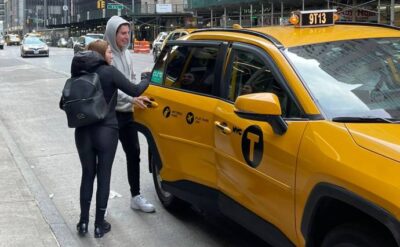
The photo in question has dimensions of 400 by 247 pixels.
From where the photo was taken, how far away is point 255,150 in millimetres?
3615

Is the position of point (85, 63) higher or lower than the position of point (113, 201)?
higher

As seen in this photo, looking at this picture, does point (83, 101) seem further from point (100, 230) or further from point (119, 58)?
point (100, 230)

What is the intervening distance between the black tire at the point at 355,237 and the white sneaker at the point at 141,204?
2.75 metres

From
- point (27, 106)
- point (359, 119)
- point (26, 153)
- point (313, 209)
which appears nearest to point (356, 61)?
point (359, 119)

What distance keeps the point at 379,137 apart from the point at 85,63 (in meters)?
2.59

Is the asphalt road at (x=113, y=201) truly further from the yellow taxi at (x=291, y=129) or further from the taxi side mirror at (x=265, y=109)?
the taxi side mirror at (x=265, y=109)

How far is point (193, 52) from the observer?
491 cm

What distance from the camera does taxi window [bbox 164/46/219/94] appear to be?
14.8 ft

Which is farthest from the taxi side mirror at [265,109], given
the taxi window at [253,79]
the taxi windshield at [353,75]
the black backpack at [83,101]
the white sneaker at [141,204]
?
the white sneaker at [141,204]

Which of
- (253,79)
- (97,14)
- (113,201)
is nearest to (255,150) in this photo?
(253,79)

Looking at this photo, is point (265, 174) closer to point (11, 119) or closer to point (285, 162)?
point (285, 162)

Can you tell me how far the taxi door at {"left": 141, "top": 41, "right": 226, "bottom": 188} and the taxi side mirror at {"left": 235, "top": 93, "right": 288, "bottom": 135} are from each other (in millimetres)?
870

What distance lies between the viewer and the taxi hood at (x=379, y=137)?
8.93 ft

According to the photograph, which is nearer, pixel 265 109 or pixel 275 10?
pixel 265 109
